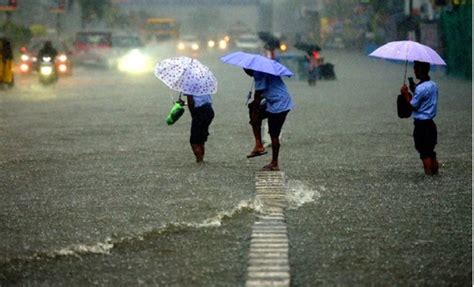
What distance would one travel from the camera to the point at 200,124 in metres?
11.7

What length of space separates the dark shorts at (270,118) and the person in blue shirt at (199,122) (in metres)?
0.86

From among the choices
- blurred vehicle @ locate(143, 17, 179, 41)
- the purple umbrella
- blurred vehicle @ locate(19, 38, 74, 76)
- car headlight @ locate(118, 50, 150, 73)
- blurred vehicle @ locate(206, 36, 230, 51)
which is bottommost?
blurred vehicle @ locate(206, 36, 230, 51)

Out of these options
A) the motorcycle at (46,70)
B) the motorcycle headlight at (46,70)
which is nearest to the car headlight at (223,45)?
the motorcycle at (46,70)

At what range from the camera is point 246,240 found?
7250 mm

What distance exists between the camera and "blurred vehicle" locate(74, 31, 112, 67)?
41625mm

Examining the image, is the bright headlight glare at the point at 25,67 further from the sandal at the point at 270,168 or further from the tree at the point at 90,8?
the tree at the point at 90,8

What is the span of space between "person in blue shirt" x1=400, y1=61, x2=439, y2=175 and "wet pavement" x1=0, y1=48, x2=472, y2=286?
0.95 feet

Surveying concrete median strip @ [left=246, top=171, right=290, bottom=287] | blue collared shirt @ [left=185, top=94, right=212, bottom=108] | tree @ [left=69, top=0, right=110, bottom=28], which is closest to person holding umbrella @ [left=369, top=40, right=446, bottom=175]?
concrete median strip @ [left=246, top=171, right=290, bottom=287]

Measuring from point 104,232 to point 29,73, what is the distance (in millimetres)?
27616

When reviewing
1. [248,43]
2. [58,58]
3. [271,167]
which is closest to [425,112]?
[271,167]

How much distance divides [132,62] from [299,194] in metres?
33.2

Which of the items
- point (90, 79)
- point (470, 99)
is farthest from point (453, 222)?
point (90, 79)

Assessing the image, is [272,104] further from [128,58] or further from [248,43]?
[248,43]

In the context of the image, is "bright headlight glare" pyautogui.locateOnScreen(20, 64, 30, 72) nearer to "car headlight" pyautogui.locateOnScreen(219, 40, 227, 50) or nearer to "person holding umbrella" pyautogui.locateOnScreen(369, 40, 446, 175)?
"person holding umbrella" pyautogui.locateOnScreen(369, 40, 446, 175)
